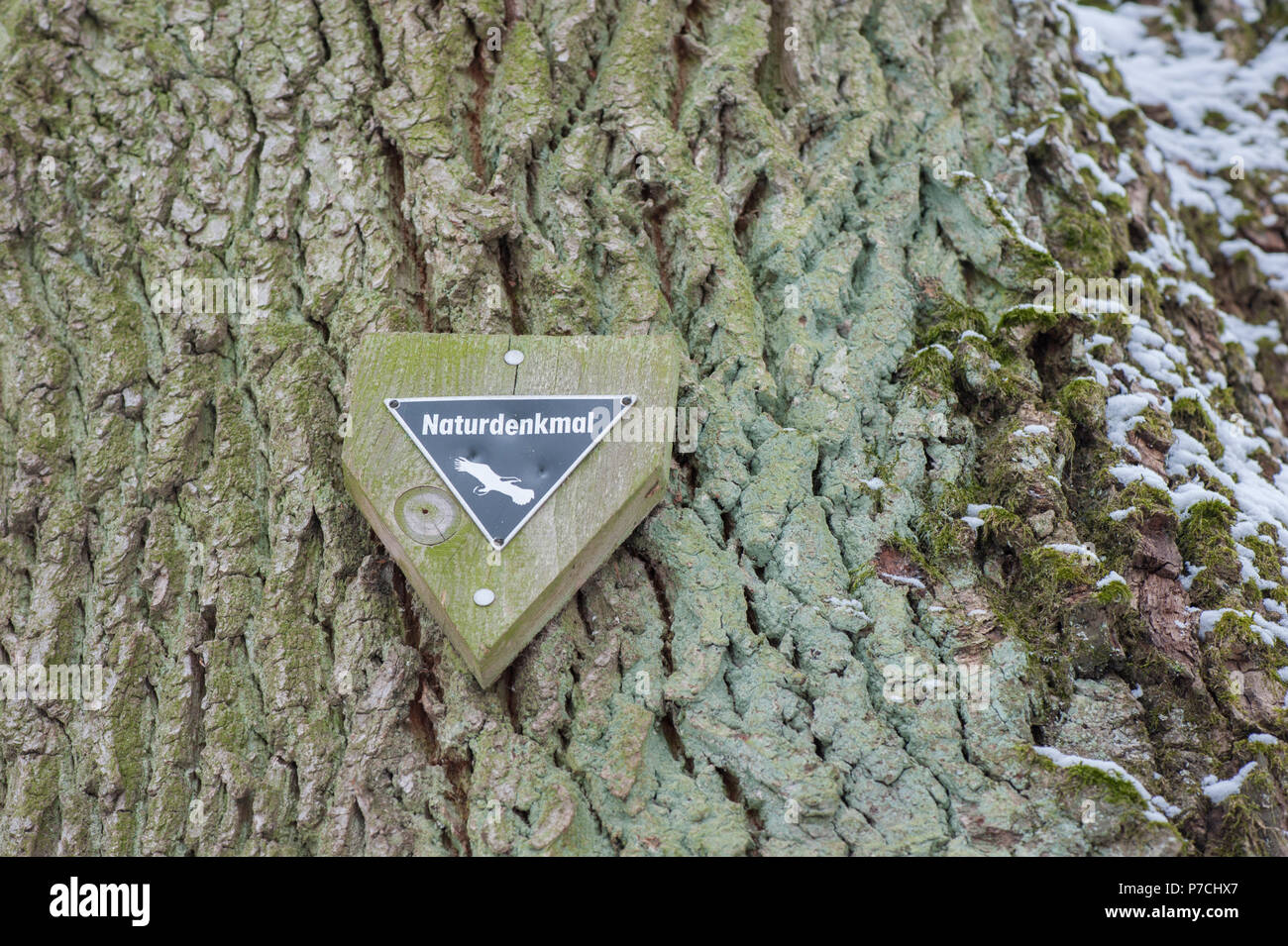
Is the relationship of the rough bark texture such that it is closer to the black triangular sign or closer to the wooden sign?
the wooden sign

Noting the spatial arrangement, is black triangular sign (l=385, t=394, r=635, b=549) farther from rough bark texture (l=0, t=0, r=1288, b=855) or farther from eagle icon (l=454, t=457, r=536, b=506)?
rough bark texture (l=0, t=0, r=1288, b=855)

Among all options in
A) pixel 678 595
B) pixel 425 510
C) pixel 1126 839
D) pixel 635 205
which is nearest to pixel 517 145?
pixel 635 205

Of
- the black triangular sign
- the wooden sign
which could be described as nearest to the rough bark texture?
the wooden sign

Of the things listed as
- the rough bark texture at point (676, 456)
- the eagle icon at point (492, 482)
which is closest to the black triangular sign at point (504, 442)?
the eagle icon at point (492, 482)

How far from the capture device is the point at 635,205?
9.80 ft

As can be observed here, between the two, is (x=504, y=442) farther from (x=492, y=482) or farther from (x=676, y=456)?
(x=676, y=456)

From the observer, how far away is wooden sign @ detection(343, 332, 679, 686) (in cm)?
232

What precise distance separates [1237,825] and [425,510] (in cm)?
195

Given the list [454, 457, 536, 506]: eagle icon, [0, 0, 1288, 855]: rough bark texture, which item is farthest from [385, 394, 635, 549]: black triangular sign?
[0, 0, 1288, 855]: rough bark texture

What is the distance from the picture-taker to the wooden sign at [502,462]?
7.63ft

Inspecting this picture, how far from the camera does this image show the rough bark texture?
231 centimetres

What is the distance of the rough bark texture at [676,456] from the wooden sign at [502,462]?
19 cm

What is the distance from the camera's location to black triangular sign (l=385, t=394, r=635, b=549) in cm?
237

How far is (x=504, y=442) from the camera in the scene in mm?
2432
